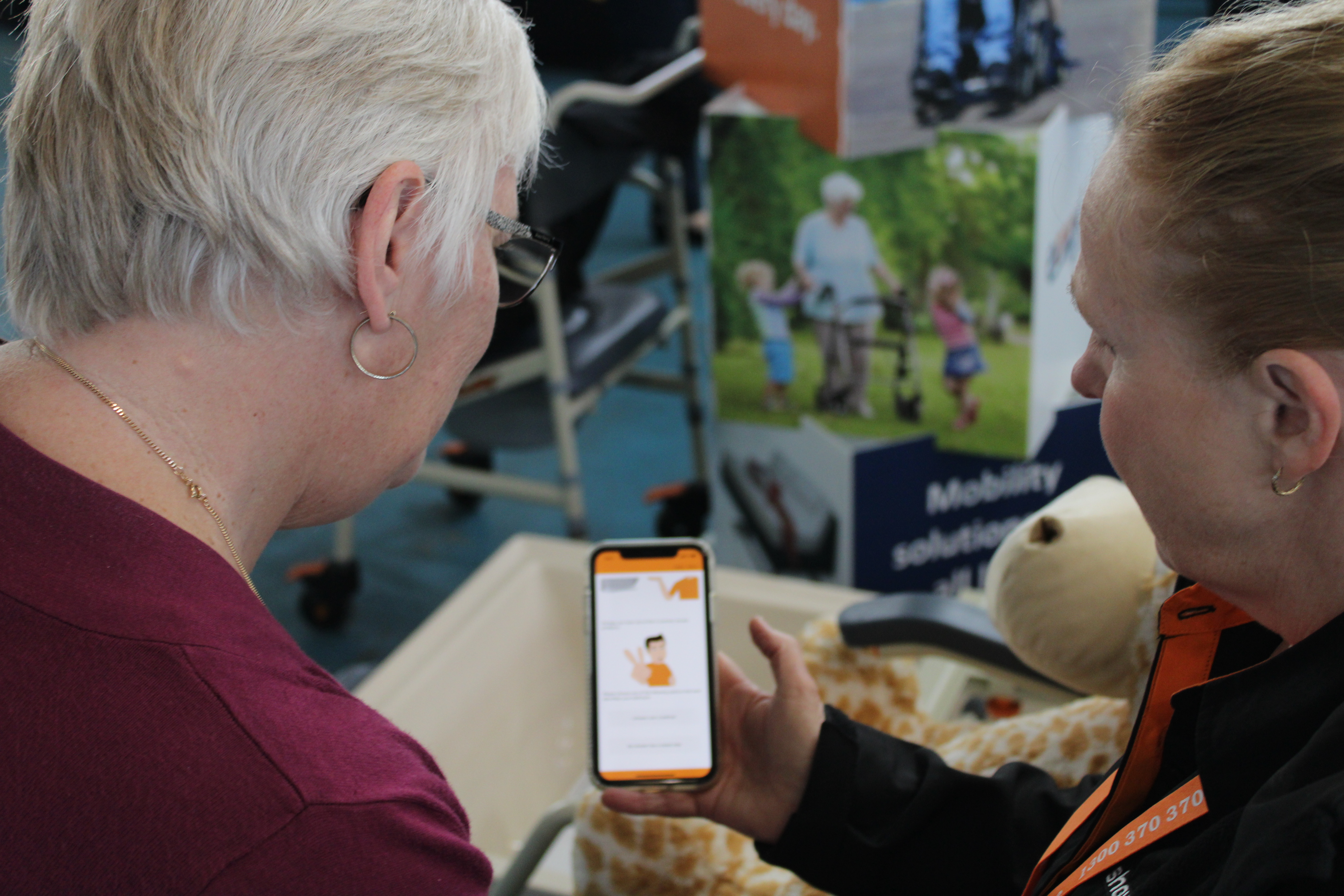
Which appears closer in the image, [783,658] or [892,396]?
[783,658]

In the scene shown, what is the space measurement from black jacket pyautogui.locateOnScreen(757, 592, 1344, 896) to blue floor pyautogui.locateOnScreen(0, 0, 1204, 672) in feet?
5.53

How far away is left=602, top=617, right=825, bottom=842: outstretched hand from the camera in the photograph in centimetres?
106

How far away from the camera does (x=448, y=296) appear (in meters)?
0.83

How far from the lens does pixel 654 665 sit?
1147mm

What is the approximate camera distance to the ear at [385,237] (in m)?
0.73

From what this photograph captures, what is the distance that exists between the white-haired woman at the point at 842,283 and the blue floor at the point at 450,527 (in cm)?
105

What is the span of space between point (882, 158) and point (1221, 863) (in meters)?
1.41

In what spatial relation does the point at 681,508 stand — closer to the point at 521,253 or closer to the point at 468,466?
the point at 468,466

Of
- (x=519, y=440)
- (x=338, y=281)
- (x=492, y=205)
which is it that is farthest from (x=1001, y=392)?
(x=338, y=281)

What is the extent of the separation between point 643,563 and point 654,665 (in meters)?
0.11

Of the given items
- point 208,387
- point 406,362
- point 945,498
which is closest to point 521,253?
point 406,362

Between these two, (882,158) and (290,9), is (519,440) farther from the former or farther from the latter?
(290,9)

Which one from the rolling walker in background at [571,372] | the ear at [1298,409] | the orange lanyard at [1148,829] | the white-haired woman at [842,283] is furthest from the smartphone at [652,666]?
the rolling walker in background at [571,372]

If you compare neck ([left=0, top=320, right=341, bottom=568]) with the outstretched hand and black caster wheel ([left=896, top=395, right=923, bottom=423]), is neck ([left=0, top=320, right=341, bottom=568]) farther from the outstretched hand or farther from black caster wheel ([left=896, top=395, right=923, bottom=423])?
black caster wheel ([left=896, top=395, right=923, bottom=423])
